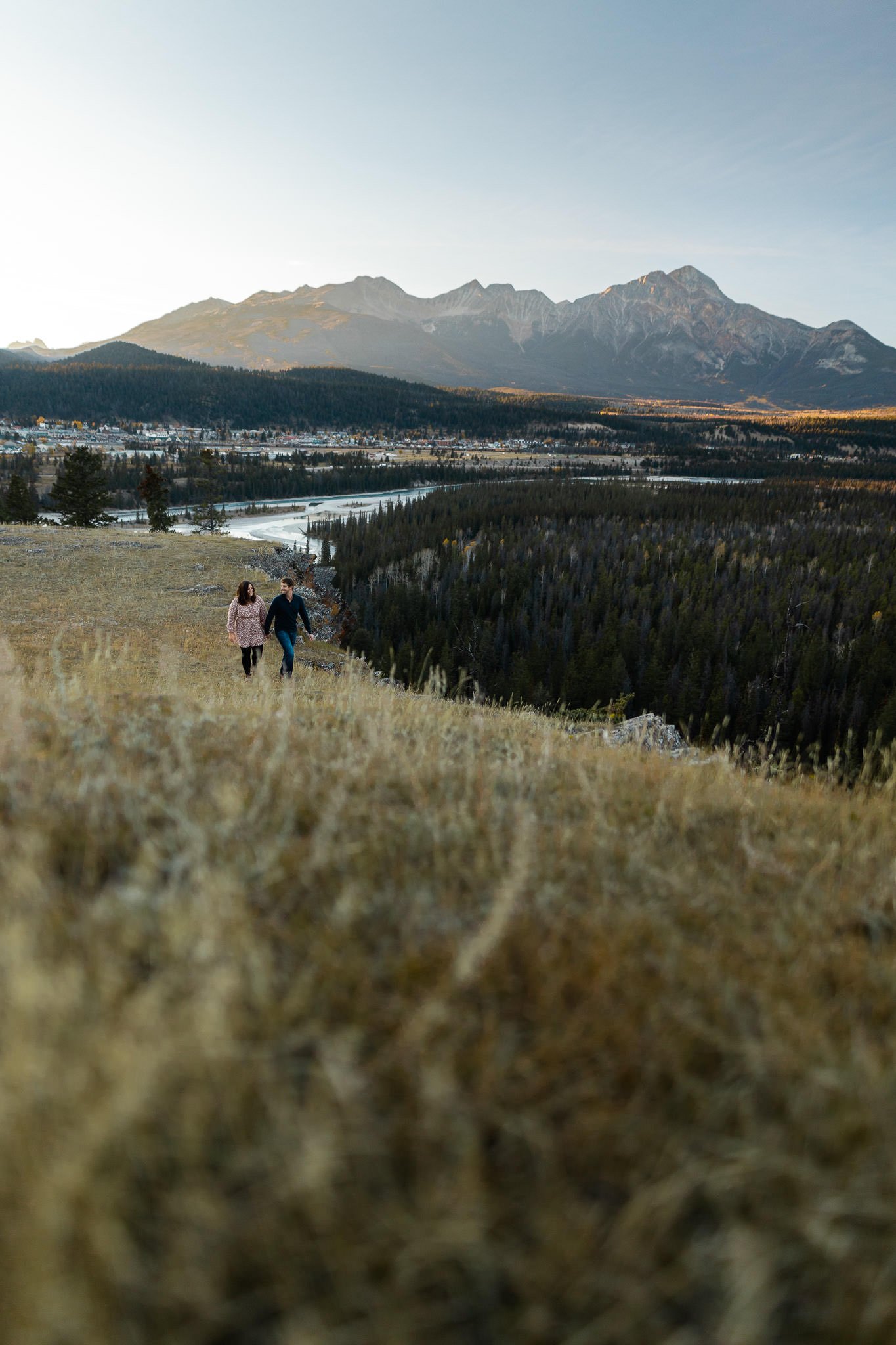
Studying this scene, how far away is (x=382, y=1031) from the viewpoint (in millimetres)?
2211

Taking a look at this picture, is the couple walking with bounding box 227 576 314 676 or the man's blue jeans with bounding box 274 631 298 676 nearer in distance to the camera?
the couple walking with bounding box 227 576 314 676

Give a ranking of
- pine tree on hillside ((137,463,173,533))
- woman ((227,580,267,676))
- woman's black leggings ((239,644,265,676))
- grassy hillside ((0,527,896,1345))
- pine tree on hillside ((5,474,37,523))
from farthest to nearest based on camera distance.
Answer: pine tree on hillside ((137,463,173,533))
pine tree on hillside ((5,474,37,523))
woman's black leggings ((239,644,265,676))
woman ((227,580,267,676))
grassy hillside ((0,527,896,1345))

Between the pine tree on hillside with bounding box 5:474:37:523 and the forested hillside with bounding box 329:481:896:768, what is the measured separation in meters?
34.2

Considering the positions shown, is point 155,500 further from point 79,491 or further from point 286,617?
point 286,617

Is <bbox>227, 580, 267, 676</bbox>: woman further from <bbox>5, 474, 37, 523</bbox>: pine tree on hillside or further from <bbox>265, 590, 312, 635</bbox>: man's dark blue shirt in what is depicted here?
<bbox>5, 474, 37, 523</bbox>: pine tree on hillside

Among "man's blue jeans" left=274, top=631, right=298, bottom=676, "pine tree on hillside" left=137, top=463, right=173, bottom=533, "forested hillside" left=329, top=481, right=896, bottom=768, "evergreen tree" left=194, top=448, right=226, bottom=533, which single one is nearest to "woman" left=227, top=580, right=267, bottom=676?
"man's blue jeans" left=274, top=631, right=298, bottom=676

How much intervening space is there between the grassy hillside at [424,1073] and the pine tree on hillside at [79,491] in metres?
79.3

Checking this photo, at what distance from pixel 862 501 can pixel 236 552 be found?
112 m

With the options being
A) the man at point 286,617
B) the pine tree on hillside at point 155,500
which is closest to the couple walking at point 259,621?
the man at point 286,617

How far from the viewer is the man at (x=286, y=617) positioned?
577 inches

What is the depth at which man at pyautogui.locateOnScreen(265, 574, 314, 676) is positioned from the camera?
14.7 metres

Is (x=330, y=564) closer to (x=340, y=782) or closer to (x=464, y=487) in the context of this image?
(x=464, y=487)

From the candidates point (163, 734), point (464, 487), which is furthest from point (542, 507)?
point (163, 734)

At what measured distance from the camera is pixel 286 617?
1508 cm
